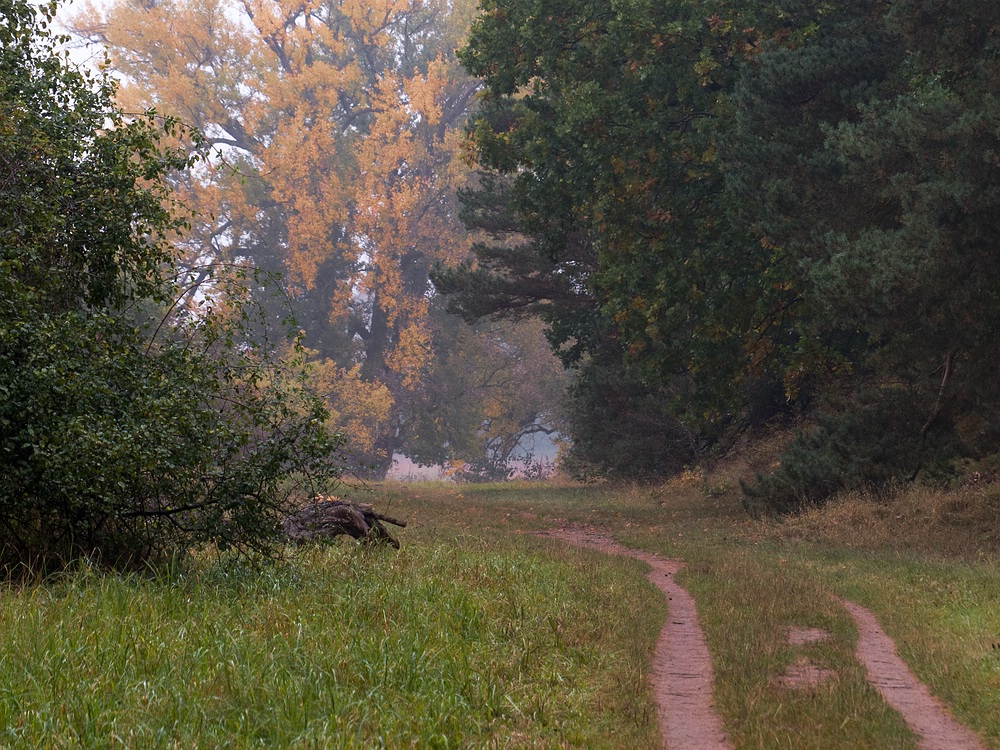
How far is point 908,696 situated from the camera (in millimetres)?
8242

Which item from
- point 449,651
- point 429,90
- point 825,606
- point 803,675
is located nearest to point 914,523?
point 825,606

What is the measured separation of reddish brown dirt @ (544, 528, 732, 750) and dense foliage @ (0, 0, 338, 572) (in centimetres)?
426

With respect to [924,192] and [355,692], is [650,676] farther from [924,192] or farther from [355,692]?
[924,192]

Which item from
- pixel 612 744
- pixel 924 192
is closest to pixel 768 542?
pixel 924 192

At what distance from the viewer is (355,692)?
6961mm

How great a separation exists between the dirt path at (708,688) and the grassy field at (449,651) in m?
0.14

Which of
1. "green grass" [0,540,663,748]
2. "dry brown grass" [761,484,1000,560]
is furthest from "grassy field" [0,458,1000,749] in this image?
"dry brown grass" [761,484,1000,560]

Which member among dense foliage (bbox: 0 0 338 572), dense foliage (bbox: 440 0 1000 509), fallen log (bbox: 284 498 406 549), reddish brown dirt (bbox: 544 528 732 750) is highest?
dense foliage (bbox: 440 0 1000 509)

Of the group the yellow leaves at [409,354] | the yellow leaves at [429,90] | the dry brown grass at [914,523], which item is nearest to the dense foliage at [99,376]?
the dry brown grass at [914,523]

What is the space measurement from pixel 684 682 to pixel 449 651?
2.04m

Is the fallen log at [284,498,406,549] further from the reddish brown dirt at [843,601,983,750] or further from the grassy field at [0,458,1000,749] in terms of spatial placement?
the reddish brown dirt at [843,601,983,750]

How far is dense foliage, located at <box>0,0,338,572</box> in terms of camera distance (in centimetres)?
943

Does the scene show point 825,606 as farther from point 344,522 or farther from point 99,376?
point 99,376

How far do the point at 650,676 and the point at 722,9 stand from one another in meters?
15.8
